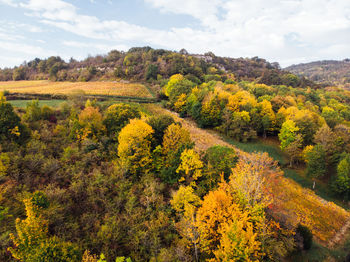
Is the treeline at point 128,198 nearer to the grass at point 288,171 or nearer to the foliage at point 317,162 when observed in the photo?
the foliage at point 317,162

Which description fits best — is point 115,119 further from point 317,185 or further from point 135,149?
point 317,185

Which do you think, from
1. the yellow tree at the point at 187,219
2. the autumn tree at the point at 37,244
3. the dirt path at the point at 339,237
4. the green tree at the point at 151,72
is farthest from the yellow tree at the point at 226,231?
the green tree at the point at 151,72

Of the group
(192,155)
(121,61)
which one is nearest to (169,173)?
(192,155)

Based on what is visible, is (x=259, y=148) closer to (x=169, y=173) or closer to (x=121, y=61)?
(x=169, y=173)

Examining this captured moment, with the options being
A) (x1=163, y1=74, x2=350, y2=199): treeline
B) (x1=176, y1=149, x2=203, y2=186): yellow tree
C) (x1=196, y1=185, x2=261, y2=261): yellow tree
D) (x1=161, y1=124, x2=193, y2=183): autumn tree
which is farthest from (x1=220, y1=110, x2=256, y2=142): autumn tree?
(x1=196, y1=185, x2=261, y2=261): yellow tree

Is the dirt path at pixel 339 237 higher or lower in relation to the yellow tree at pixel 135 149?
lower

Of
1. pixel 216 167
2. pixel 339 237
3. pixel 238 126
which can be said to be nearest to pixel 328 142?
pixel 238 126

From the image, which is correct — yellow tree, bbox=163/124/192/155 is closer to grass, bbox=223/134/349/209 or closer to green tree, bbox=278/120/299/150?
grass, bbox=223/134/349/209
